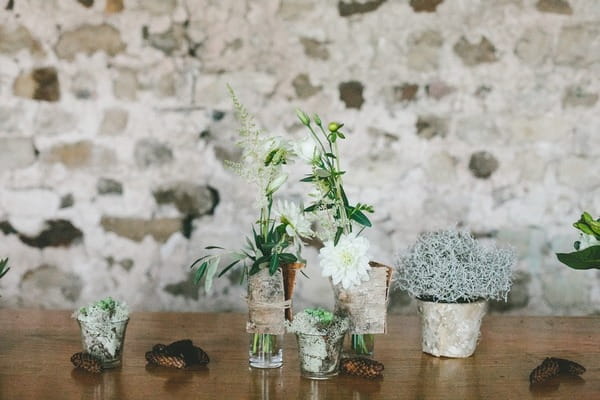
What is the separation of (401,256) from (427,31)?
0.97m

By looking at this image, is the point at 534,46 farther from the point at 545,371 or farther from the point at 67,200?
the point at 67,200

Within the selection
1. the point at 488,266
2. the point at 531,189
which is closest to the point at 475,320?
the point at 488,266

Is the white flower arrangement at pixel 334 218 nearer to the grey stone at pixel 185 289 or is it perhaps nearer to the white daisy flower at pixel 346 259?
the white daisy flower at pixel 346 259

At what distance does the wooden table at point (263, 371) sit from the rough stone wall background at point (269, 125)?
0.42 meters

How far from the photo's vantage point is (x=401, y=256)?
1688 mm

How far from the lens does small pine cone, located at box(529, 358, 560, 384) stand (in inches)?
58.3

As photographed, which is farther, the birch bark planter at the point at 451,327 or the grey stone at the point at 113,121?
the grey stone at the point at 113,121

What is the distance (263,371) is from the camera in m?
1.54

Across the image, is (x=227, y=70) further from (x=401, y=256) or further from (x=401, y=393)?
(x=401, y=393)

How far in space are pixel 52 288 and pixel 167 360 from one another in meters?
1.01

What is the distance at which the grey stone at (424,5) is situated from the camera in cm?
233

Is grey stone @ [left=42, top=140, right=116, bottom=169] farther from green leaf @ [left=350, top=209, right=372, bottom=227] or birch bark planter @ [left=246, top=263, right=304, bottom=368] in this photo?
green leaf @ [left=350, top=209, right=372, bottom=227]

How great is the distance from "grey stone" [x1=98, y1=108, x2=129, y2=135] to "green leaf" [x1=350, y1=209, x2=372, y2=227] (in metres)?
1.14

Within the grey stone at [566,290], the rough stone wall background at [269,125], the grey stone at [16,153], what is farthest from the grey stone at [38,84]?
the grey stone at [566,290]
